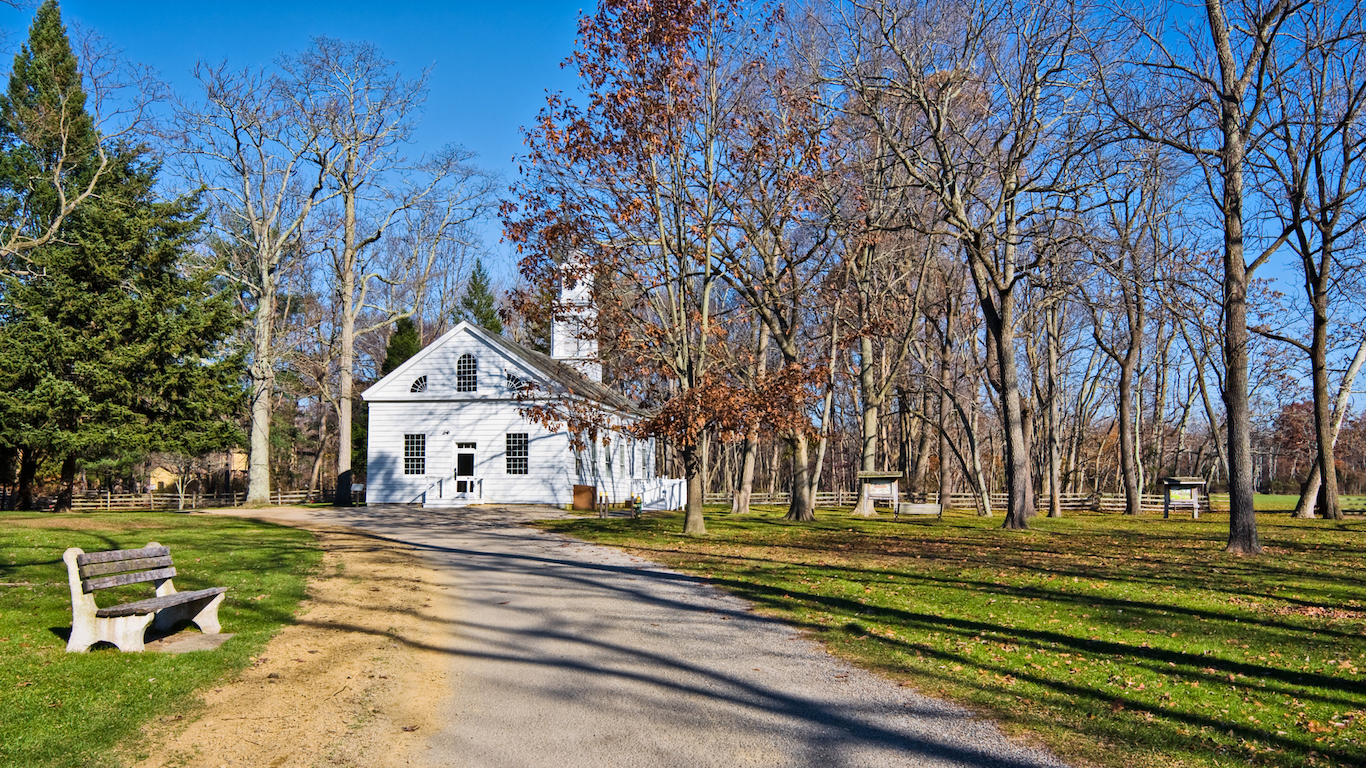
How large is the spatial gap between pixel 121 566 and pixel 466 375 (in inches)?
933

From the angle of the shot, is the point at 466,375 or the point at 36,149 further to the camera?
the point at 466,375

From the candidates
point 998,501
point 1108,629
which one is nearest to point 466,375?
point 998,501

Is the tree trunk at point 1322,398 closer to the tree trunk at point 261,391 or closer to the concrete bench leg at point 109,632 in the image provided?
the concrete bench leg at point 109,632

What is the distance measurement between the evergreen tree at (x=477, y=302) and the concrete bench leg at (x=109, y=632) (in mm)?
47583

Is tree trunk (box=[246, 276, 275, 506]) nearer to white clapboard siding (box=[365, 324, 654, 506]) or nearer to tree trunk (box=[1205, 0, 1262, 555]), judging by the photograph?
white clapboard siding (box=[365, 324, 654, 506])

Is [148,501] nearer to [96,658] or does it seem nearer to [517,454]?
[517,454]

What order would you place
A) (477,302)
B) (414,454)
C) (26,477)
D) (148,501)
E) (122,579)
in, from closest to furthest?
1. (122,579)
2. (26,477)
3. (414,454)
4. (148,501)
5. (477,302)

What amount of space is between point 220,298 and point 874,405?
71.5ft

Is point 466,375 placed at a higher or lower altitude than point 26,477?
higher

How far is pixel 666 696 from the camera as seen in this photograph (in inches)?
261

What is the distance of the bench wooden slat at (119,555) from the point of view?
7.35 meters

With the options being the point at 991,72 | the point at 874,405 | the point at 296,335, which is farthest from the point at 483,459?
the point at 991,72

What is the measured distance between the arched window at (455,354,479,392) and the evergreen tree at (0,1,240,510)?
7.17m

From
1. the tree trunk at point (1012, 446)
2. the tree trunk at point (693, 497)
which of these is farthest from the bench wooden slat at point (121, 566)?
the tree trunk at point (1012, 446)
